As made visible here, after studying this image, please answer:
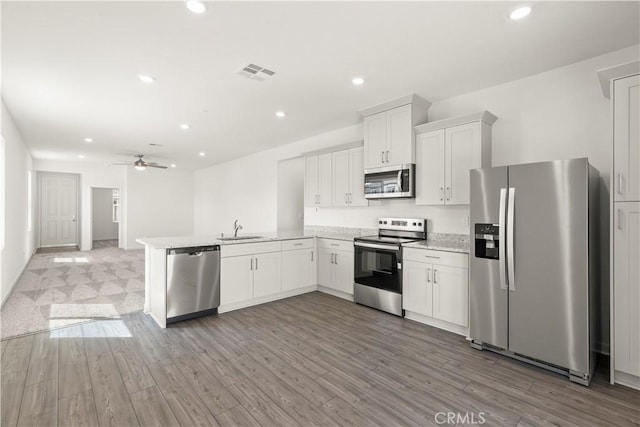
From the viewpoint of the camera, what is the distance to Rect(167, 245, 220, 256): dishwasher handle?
3.46m

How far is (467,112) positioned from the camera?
12.2ft

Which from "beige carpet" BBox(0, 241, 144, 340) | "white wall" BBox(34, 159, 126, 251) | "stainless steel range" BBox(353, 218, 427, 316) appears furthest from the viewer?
"white wall" BBox(34, 159, 126, 251)

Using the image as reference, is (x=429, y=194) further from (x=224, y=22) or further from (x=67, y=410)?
(x=67, y=410)

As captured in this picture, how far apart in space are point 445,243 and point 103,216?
42.6ft

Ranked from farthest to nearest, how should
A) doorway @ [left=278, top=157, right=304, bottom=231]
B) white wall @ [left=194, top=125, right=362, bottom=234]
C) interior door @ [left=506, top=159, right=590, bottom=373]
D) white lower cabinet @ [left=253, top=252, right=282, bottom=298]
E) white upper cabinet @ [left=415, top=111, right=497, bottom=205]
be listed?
doorway @ [left=278, top=157, right=304, bottom=231] → white wall @ [left=194, top=125, right=362, bottom=234] → white lower cabinet @ [left=253, top=252, right=282, bottom=298] → white upper cabinet @ [left=415, top=111, right=497, bottom=205] → interior door @ [left=506, top=159, right=590, bottom=373]

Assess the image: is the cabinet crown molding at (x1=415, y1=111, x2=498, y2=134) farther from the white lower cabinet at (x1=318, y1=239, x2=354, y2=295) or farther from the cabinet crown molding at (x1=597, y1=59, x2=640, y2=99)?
the white lower cabinet at (x1=318, y1=239, x2=354, y2=295)

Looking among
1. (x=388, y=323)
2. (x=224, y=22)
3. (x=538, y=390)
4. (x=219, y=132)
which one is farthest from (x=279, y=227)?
(x=538, y=390)

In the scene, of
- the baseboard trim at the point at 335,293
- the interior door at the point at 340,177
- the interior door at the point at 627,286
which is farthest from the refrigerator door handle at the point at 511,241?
the interior door at the point at 340,177

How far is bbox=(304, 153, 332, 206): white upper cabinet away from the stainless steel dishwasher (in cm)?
203

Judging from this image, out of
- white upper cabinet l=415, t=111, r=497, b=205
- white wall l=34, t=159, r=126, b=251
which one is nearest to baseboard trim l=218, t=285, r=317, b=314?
white upper cabinet l=415, t=111, r=497, b=205

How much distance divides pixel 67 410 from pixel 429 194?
383 centimetres

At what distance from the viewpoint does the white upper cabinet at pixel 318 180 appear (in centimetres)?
509

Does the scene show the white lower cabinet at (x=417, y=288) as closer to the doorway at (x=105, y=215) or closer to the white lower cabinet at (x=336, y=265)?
the white lower cabinet at (x=336, y=265)

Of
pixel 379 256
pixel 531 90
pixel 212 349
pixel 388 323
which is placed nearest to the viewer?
pixel 212 349
